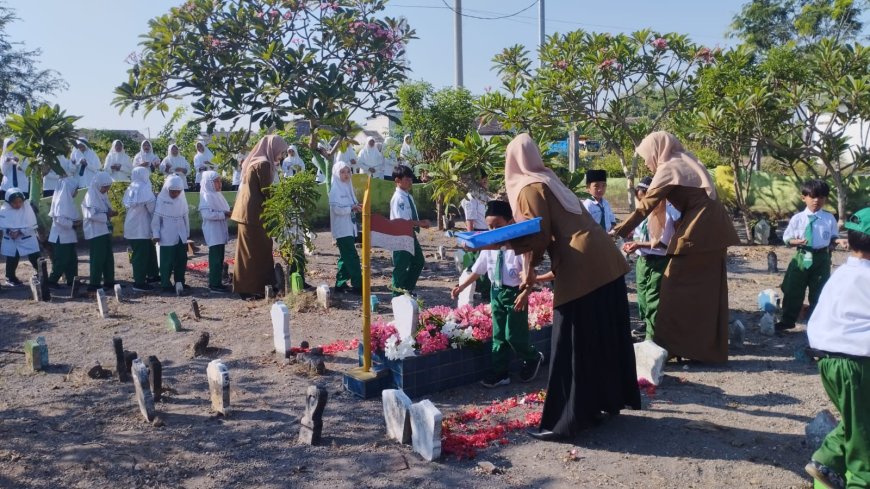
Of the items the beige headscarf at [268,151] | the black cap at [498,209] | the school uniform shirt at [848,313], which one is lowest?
the school uniform shirt at [848,313]

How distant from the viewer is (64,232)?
10102 mm

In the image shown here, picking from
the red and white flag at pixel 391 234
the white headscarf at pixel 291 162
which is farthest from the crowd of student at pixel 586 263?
the white headscarf at pixel 291 162

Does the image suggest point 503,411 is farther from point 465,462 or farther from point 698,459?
point 698,459

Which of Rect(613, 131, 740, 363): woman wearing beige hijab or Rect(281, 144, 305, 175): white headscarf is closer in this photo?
Rect(613, 131, 740, 363): woman wearing beige hijab

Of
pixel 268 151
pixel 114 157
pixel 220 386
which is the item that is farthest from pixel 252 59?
pixel 114 157

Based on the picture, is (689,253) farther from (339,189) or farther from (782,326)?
(339,189)

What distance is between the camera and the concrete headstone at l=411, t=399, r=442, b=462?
4570 mm

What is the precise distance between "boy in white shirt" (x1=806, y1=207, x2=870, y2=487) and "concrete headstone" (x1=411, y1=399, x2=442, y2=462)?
222cm

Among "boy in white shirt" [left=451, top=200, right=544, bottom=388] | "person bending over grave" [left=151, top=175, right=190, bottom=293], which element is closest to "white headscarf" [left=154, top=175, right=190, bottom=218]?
"person bending over grave" [left=151, top=175, right=190, bottom=293]

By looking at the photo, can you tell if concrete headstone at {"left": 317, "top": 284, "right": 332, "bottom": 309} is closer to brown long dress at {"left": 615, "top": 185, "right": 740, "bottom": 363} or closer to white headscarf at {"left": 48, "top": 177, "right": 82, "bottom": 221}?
white headscarf at {"left": 48, "top": 177, "right": 82, "bottom": 221}

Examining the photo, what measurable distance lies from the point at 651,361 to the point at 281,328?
3.44 m

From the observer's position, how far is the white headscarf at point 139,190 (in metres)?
9.97

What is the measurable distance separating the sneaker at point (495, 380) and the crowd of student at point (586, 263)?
12mm

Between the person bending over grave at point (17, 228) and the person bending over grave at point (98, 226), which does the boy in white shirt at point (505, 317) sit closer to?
the person bending over grave at point (98, 226)
